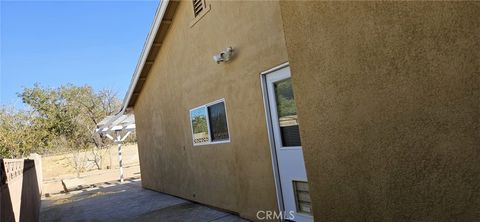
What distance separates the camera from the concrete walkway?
7.32m

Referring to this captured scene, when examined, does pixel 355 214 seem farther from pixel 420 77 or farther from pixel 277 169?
pixel 277 169

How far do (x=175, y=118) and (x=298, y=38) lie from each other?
6.54 meters

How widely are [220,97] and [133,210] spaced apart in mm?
4000

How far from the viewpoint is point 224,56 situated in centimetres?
639

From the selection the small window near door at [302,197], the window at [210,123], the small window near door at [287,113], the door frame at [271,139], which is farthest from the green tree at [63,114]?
the small window near door at [302,197]

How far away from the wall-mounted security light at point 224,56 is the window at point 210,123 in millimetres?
795

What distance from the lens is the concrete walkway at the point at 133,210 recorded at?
7316 millimetres

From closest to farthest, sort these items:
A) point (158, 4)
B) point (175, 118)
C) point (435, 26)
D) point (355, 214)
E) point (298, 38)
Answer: point (435, 26) → point (355, 214) → point (298, 38) → point (158, 4) → point (175, 118)

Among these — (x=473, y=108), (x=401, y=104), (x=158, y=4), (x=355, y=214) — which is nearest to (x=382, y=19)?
(x=401, y=104)

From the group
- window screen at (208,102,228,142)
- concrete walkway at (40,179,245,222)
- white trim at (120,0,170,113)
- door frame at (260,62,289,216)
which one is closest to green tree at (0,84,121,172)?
concrete walkway at (40,179,245,222)

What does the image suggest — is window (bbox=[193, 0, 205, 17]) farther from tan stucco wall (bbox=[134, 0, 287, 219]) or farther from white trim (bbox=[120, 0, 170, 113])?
white trim (bbox=[120, 0, 170, 113])

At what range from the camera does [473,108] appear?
2.05m

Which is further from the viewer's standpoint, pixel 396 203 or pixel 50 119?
pixel 50 119

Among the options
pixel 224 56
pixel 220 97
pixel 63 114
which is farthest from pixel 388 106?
pixel 63 114
